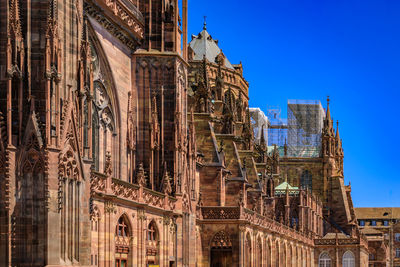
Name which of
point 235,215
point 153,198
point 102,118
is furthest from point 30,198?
point 235,215

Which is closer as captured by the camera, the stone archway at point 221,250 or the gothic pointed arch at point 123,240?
the gothic pointed arch at point 123,240

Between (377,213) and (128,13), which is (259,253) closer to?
(128,13)

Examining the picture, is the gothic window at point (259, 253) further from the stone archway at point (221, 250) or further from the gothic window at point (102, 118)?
the gothic window at point (102, 118)

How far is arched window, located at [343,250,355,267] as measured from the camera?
402ft

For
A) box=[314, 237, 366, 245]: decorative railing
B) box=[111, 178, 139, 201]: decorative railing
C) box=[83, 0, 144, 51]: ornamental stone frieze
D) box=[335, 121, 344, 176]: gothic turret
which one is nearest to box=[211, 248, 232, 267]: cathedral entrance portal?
box=[83, 0, 144, 51]: ornamental stone frieze

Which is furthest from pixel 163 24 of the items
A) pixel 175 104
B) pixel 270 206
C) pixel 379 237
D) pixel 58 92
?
pixel 379 237

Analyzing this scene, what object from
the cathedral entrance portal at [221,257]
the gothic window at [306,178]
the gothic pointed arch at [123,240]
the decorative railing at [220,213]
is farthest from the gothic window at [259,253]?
the gothic window at [306,178]

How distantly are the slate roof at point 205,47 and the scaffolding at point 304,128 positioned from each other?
3080 cm

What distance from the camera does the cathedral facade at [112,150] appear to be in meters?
28.0

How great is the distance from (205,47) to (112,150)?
7923 cm

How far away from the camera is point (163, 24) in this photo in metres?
45.3

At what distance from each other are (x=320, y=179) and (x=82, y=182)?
112 metres

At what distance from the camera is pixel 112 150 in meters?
41.6

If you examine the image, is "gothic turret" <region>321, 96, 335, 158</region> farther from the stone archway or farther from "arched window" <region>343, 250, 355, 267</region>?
the stone archway
